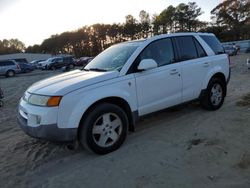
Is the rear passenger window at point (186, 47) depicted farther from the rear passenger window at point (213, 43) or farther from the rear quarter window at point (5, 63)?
the rear quarter window at point (5, 63)

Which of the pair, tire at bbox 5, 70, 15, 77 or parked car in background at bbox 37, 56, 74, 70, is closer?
tire at bbox 5, 70, 15, 77

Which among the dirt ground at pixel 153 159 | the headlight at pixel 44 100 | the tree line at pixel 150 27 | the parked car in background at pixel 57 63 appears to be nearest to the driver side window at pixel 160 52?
the dirt ground at pixel 153 159

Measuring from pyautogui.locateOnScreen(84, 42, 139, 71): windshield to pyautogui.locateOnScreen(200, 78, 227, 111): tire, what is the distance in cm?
207

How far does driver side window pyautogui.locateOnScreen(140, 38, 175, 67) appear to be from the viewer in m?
4.77

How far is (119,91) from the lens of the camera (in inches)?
165

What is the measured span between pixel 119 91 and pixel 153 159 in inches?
46.1

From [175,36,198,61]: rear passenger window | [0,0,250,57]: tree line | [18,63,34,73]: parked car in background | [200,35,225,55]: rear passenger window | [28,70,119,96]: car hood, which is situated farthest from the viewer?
[0,0,250,57]: tree line

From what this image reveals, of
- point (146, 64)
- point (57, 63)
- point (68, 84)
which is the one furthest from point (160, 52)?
Result: point (57, 63)

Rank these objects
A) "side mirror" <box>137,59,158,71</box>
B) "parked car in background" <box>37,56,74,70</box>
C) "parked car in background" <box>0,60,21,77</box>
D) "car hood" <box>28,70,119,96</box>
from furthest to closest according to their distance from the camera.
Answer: "parked car in background" <box>37,56,74,70</box>
"parked car in background" <box>0,60,21,77</box>
"side mirror" <box>137,59,158,71</box>
"car hood" <box>28,70,119,96</box>

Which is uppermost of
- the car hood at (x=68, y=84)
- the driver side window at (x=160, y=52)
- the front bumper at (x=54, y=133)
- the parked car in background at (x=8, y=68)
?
the driver side window at (x=160, y=52)

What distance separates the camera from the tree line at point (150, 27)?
A: 70556 millimetres

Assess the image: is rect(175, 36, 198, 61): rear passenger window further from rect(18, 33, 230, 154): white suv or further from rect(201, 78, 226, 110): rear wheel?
rect(201, 78, 226, 110): rear wheel

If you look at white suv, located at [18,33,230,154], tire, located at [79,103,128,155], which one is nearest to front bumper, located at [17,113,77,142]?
white suv, located at [18,33,230,154]

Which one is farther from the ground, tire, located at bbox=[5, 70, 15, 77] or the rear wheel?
the rear wheel
